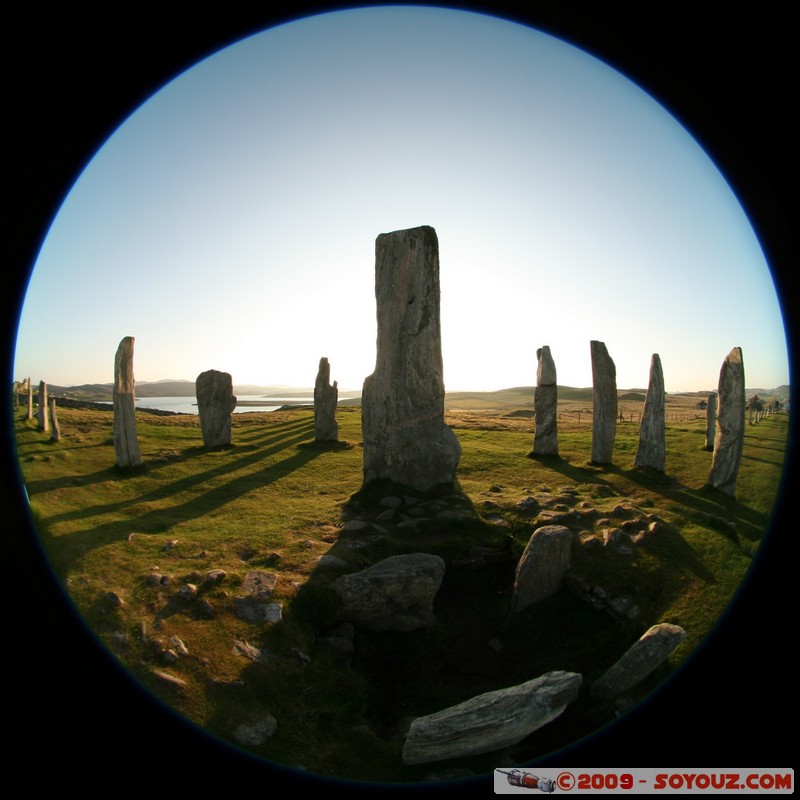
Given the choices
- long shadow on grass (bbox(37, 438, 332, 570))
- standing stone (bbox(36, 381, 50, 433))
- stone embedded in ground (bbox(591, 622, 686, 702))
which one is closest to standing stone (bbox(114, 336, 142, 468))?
long shadow on grass (bbox(37, 438, 332, 570))

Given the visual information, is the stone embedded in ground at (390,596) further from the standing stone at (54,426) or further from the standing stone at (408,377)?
the standing stone at (54,426)

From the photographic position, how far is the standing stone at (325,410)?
20703 mm

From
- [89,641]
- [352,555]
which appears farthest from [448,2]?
[352,555]

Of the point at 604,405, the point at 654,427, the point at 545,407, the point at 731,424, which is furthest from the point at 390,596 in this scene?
the point at 545,407

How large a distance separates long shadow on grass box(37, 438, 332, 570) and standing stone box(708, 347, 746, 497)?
1206 centimetres

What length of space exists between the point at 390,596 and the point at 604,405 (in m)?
11.6

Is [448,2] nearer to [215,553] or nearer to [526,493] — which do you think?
[215,553]

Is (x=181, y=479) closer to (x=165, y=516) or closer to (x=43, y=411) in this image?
(x=165, y=516)

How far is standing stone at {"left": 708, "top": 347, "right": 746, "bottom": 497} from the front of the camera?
12961 mm

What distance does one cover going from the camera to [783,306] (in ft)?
8.99

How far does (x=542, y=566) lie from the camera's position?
792 centimetres

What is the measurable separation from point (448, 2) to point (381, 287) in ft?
33.9

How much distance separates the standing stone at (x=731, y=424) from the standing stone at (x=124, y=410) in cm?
1624

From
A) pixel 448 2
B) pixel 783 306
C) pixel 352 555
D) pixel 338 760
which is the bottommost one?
pixel 338 760
